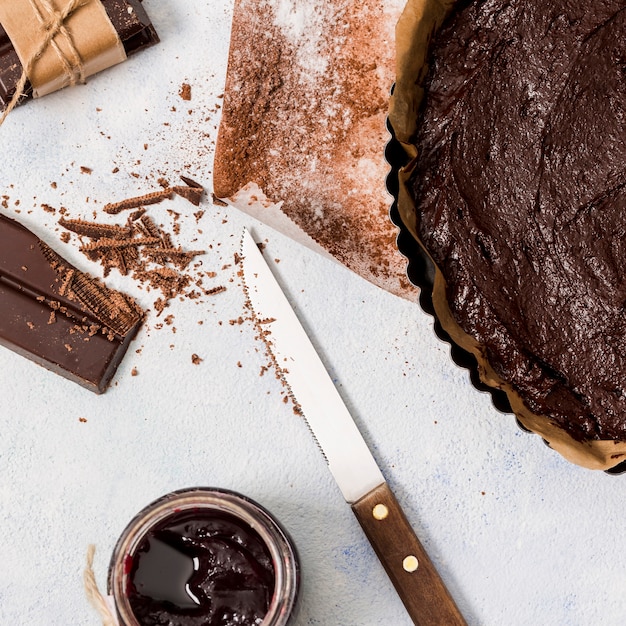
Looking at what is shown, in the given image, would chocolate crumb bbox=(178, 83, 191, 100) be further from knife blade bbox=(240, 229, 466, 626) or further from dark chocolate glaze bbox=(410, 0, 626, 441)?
dark chocolate glaze bbox=(410, 0, 626, 441)

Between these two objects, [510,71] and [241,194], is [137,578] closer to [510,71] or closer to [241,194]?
[241,194]

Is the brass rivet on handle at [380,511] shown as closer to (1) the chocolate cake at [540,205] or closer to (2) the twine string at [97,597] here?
(1) the chocolate cake at [540,205]

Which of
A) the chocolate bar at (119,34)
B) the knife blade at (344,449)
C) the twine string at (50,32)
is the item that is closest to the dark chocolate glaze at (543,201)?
the knife blade at (344,449)

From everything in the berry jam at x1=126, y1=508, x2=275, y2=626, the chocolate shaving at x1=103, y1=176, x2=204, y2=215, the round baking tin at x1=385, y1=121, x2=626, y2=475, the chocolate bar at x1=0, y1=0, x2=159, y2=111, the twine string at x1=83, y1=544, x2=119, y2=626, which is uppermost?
the chocolate bar at x1=0, y1=0, x2=159, y2=111

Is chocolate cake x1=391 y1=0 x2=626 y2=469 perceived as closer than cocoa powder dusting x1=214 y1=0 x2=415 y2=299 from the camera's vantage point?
Yes

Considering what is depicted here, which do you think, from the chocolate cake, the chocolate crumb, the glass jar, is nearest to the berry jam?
the glass jar

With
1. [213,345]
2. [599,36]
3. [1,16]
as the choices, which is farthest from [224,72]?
[599,36]
